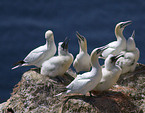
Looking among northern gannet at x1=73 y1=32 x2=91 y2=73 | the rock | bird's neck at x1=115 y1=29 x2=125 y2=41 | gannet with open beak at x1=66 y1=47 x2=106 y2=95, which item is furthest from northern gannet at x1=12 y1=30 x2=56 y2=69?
bird's neck at x1=115 y1=29 x2=125 y2=41

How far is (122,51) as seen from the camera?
733cm

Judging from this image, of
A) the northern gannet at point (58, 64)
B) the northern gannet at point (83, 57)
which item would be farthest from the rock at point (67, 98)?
the northern gannet at point (83, 57)

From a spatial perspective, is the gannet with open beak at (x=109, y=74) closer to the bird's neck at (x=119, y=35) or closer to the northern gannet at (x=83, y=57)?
the northern gannet at (x=83, y=57)

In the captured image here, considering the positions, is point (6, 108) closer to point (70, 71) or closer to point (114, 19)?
point (70, 71)

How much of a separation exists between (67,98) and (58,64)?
0.64 metres

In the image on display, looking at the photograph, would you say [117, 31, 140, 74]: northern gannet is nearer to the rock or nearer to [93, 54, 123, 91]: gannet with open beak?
the rock

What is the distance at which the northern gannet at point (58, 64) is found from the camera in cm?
682

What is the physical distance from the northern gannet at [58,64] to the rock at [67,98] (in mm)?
106

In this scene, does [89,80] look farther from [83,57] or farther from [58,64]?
[83,57]

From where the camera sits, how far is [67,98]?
6.55m

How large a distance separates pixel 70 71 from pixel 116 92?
4.13 feet

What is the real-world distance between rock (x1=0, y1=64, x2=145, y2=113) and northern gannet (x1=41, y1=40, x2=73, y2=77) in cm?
11

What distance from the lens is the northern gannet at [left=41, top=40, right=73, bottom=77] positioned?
22.4 feet

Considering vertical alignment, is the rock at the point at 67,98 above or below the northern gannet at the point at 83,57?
below
